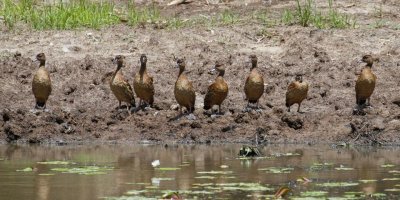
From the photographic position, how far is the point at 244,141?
18.9 m

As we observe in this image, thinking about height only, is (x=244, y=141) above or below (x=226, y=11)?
below

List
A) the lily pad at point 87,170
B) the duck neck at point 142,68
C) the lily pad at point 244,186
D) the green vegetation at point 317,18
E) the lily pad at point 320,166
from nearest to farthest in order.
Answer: the lily pad at point 244,186, the lily pad at point 87,170, the lily pad at point 320,166, the duck neck at point 142,68, the green vegetation at point 317,18

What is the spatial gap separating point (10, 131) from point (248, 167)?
519 centimetres

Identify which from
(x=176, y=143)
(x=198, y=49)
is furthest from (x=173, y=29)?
(x=176, y=143)

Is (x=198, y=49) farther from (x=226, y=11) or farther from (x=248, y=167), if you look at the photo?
(x=248, y=167)

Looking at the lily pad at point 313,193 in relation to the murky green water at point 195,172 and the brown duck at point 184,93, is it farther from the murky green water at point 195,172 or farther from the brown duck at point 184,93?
the brown duck at point 184,93

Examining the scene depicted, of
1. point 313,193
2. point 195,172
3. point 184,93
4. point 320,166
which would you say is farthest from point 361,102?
point 313,193

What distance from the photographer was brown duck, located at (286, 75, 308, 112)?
19344 millimetres

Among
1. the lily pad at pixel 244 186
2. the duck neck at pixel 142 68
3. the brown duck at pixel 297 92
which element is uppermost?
the duck neck at pixel 142 68

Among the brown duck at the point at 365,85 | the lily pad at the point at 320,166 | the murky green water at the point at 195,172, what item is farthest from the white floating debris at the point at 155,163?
the brown duck at the point at 365,85

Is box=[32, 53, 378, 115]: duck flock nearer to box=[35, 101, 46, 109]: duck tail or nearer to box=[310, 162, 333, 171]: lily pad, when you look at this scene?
box=[35, 101, 46, 109]: duck tail

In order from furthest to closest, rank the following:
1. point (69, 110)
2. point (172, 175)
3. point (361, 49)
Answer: point (361, 49) → point (69, 110) → point (172, 175)

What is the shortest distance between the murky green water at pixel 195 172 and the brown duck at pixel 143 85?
131 centimetres

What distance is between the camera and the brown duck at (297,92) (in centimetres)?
1934
